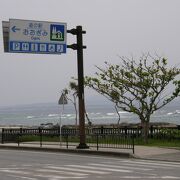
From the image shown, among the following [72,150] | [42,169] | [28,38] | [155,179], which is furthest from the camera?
[28,38]

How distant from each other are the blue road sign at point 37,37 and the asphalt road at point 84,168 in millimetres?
7243

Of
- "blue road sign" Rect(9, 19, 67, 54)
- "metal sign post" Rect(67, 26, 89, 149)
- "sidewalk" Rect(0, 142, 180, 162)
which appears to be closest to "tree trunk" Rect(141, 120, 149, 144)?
"sidewalk" Rect(0, 142, 180, 162)

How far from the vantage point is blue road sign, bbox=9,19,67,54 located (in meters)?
27.2

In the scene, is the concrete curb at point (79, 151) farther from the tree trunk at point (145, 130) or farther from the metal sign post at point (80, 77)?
the tree trunk at point (145, 130)

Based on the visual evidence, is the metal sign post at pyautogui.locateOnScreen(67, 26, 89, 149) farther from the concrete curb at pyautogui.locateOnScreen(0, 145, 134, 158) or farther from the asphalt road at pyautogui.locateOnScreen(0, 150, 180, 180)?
the asphalt road at pyautogui.locateOnScreen(0, 150, 180, 180)

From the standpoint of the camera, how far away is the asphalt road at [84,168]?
15.5 metres

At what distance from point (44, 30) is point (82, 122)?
17.6ft

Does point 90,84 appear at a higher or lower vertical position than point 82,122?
higher

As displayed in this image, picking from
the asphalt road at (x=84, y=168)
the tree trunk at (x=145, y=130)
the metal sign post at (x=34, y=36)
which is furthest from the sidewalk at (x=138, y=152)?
the metal sign post at (x=34, y=36)

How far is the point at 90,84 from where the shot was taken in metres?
33.5

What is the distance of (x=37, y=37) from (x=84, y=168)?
36.9ft

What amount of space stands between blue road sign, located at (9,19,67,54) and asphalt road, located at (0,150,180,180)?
285 inches

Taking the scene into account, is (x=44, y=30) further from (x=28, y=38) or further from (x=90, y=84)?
(x=90, y=84)

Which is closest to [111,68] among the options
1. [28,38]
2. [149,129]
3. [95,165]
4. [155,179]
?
[149,129]
